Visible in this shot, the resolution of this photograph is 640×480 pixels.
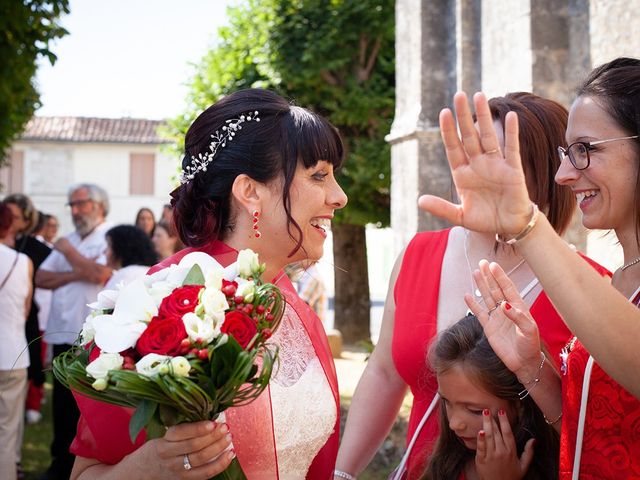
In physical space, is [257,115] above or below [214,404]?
above

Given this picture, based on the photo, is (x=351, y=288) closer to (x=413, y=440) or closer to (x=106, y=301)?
(x=413, y=440)

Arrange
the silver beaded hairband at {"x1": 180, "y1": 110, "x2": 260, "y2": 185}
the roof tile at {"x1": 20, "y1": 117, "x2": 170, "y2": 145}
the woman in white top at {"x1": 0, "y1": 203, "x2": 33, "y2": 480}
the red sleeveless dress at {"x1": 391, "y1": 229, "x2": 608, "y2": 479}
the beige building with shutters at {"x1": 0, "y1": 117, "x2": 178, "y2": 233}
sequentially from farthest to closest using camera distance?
the beige building with shutters at {"x1": 0, "y1": 117, "x2": 178, "y2": 233}
the roof tile at {"x1": 20, "y1": 117, "x2": 170, "y2": 145}
the woman in white top at {"x1": 0, "y1": 203, "x2": 33, "y2": 480}
the red sleeveless dress at {"x1": 391, "y1": 229, "x2": 608, "y2": 479}
the silver beaded hairband at {"x1": 180, "y1": 110, "x2": 260, "y2": 185}

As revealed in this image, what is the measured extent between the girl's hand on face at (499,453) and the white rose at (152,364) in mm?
1155

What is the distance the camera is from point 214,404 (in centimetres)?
208

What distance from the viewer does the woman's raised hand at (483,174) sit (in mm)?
2070

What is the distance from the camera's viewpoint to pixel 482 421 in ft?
9.27

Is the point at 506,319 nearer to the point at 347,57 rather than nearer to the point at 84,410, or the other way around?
the point at 84,410

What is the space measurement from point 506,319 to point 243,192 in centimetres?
91

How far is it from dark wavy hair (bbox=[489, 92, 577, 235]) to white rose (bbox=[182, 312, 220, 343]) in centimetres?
153

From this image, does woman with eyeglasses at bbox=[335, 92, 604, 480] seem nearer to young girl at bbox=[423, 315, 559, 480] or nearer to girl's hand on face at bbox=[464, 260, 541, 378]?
young girl at bbox=[423, 315, 559, 480]

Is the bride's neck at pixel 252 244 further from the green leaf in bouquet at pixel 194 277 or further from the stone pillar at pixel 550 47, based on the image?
the stone pillar at pixel 550 47

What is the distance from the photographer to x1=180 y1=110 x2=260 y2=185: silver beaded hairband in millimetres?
2836

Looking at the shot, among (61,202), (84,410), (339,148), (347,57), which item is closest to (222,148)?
(339,148)

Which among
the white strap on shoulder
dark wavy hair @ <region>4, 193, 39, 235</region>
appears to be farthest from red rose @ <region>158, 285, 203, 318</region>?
dark wavy hair @ <region>4, 193, 39, 235</region>
